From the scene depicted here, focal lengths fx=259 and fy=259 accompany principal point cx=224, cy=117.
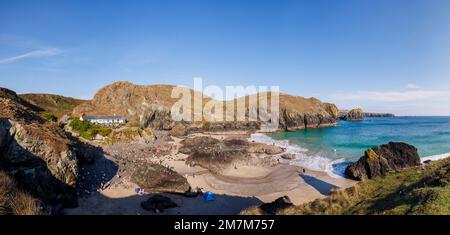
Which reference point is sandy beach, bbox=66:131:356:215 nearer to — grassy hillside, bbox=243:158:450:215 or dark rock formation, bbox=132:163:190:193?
dark rock formation, bbox=132:163:190:193

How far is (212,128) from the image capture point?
8425cm

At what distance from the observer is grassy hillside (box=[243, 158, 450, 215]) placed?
743cm

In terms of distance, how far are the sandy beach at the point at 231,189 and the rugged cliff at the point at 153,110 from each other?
180ft

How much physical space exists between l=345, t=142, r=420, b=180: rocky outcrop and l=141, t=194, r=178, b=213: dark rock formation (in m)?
18.5

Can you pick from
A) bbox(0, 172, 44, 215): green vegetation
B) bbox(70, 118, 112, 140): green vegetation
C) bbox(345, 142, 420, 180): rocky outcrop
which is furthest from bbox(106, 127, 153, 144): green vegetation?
bbox(0, 172, 44, 215): green vegetation

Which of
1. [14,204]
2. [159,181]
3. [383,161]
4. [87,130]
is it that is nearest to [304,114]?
[87,130]

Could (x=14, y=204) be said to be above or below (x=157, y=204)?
above

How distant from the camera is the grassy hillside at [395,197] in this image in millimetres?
7430

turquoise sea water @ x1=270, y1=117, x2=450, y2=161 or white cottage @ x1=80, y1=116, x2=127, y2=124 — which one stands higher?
white cottage @ x1=80, y1=116, x2=127, y2=124

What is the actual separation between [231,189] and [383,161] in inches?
588

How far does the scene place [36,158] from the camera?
54.2ft

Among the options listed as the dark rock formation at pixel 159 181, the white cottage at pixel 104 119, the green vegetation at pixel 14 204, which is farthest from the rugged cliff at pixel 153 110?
the green vegetation at pixel 14 204

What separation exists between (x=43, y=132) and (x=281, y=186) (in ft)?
65.0

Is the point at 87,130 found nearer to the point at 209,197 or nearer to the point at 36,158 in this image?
the point at 36,158
